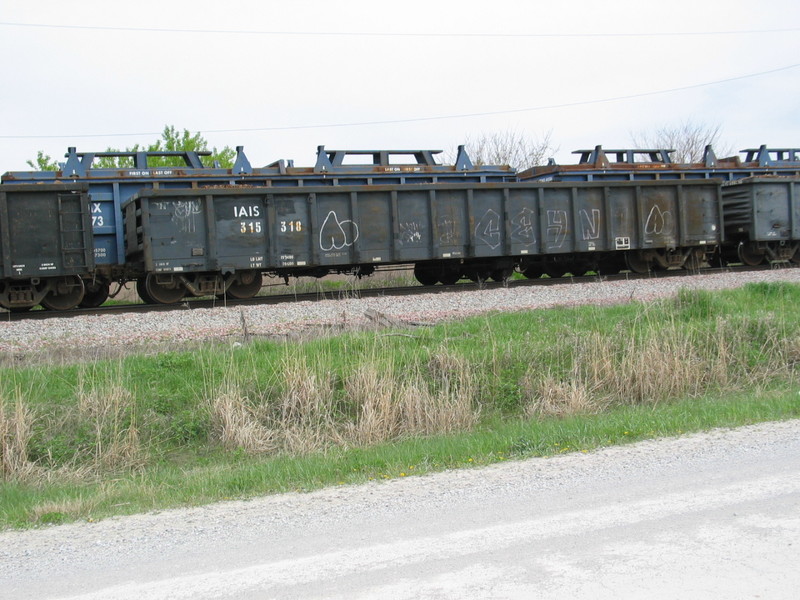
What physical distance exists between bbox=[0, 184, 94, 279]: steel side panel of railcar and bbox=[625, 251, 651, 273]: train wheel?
14710 mm

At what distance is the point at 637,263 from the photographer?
21.7 m

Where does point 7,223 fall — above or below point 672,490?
above

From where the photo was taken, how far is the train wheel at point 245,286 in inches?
689

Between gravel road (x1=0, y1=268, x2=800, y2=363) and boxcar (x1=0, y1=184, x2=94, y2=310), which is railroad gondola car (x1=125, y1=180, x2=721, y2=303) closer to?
boxcar (x1=0, y1=184, x2=94, y2=310)

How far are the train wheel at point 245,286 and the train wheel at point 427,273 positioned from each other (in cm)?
480

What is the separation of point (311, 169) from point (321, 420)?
12377 millimetres

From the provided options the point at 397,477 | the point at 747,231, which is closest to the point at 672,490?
the point at 397,477

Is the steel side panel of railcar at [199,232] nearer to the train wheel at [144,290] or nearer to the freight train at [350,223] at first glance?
the freight train at [350,223]

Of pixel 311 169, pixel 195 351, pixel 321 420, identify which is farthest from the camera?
pixel 311 169

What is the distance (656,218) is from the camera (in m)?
21.0

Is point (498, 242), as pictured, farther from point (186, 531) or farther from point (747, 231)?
point (186, 531)

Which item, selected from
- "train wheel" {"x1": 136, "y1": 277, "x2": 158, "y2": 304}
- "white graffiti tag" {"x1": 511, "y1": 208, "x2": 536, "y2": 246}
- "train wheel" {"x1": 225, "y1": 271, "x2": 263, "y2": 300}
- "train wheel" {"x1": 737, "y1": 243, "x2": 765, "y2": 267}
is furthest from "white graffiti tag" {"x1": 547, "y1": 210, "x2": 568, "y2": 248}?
"train wheel" {"x1": 136, "y1": 277, "x2": 158, "y2": 304}

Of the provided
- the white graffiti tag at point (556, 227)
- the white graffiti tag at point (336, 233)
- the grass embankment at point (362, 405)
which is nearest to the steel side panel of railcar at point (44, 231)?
the white graffiti tag at point (336, 233)

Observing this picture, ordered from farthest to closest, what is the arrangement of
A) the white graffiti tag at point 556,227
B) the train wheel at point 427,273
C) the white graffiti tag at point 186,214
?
the train wheel at point 427,273
the white graffiti tag at point 556,227
the white graffiti tag at point 186,214
